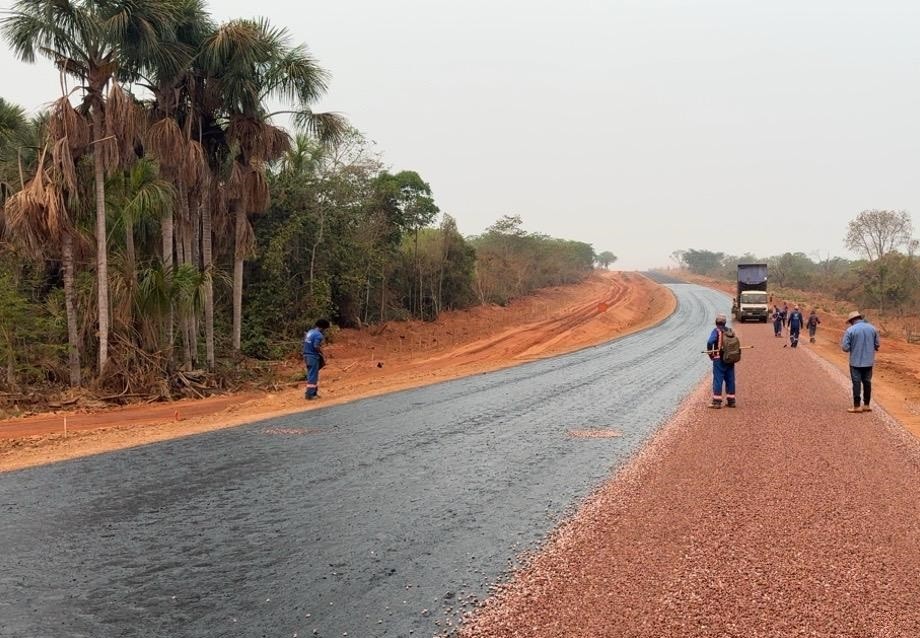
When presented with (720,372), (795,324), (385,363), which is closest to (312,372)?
(720,372)

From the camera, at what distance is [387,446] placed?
9328mm

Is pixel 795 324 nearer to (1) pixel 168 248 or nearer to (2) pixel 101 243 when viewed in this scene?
(1) pixel 168 248

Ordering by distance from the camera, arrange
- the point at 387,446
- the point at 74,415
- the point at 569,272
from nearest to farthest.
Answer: the point at 387,446 → the point at 74,415 → the point at 569,272

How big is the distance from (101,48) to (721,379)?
15.2 m

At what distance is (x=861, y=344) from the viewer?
11.7m

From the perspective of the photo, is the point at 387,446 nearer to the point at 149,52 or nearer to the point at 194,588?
the point at 194,588

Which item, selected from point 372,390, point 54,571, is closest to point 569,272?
point 372,390

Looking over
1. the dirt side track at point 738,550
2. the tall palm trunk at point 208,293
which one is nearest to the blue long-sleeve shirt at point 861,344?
the dirt side track at point 738,550

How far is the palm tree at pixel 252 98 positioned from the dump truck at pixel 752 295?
1166 inches

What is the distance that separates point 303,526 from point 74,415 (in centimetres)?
953

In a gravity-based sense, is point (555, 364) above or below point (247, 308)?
below

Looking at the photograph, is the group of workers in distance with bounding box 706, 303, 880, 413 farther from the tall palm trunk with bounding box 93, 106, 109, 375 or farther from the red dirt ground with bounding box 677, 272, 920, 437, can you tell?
the tall palm trunk with bounding box 93, 106, 109, 375

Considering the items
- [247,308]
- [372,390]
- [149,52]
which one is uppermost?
[149,52]

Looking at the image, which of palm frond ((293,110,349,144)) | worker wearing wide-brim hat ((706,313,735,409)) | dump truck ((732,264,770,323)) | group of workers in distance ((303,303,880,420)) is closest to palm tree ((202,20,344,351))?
palm frond ((293,110,349,144))
